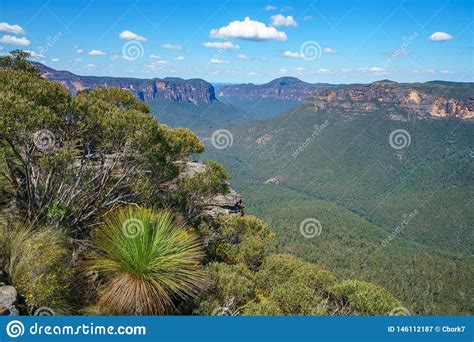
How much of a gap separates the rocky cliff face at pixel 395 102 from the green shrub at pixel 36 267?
17182 centimetres

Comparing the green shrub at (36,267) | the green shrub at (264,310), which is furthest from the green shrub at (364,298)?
the green shrub at (36,267)

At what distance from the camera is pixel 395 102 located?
164m

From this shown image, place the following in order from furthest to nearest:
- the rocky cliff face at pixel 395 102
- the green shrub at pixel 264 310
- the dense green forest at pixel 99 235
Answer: the rocky cliff face at pixel 395 102 → the green shrub at pixel 264 310 → the dense green forest at pixel 99 235

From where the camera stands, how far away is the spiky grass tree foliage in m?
5.68

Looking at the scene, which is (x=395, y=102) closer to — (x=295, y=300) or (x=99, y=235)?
(x=295, y=300)

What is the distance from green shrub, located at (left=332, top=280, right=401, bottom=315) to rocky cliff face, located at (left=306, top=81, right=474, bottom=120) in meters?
168

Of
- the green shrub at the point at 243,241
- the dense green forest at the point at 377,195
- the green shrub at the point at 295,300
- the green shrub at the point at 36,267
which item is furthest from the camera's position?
the dense green forest at the point at 377,195

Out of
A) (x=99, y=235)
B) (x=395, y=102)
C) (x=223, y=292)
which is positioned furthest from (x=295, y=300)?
(x=395, y=102)

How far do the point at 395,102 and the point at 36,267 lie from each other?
177 meters

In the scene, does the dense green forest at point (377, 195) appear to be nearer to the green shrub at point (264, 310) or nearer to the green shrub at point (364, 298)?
the green shrub at point (364, 298)

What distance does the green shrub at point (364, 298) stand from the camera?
6.97 metres

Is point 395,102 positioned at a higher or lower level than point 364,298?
higher

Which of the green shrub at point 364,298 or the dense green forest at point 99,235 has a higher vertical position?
the dense green forest at point 99,235

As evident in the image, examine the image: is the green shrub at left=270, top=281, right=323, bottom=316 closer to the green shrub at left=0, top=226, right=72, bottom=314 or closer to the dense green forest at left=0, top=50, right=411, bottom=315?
the dense green forest at left=0, top=50, right=411, bottom=315
